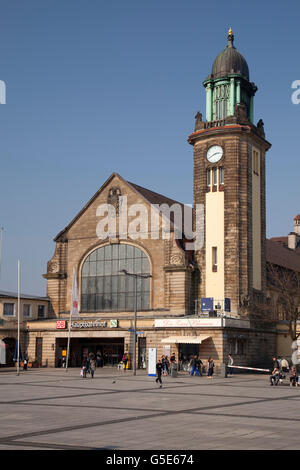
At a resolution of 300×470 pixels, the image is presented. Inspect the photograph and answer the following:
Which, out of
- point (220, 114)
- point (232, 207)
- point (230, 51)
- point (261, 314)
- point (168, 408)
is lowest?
point (168, 408)

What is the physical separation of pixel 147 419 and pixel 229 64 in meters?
52.7

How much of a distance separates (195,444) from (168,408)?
9.59m

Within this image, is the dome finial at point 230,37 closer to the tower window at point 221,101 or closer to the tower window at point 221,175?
the tower window at point 221,101

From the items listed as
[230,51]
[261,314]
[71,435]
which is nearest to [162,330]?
[261,314]

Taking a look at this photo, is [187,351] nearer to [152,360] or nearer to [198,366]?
[198,366]

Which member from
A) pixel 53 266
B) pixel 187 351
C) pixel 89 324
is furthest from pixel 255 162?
pixel 53 266

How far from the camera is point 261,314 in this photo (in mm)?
65250

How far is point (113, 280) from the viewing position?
68.8m

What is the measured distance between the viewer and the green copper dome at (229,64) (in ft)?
221

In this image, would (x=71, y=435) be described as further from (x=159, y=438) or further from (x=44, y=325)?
(x=44, y=325)

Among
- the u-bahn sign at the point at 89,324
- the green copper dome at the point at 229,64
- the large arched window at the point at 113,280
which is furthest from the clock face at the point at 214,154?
the u-bahn sign at the point at 89,324

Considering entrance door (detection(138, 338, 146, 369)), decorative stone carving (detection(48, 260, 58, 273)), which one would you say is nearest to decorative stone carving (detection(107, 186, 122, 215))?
decorative stone carving (detection(48, 260, 58, 273))

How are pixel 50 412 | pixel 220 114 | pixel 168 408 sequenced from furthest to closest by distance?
pixel 220 114, pixel 168 408, pixel 50 412

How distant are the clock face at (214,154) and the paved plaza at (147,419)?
33985 millimetres
